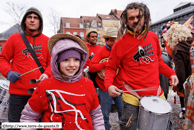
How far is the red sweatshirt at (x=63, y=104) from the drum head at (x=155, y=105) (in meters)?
0.72

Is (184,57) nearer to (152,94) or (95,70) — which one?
(152,94)

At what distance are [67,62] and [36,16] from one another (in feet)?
4.45

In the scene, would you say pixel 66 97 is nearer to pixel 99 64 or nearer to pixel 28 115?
pixel 28 115

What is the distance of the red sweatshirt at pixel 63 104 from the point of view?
136cm

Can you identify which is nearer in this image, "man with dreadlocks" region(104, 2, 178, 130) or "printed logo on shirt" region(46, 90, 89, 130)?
"printed logo on shirt" region(46, 90, 89, 130)

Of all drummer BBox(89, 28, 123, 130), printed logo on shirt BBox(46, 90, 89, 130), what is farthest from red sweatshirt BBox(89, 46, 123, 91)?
printed logo on shirt BBox(46, 90, 89, 130)

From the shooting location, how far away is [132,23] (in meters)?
2.01

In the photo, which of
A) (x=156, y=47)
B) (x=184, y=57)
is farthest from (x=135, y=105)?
(x=184, y=57)

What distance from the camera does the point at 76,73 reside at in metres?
1.64

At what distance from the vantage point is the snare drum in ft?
5.46

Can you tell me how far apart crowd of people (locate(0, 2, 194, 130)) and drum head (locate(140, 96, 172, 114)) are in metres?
0.12

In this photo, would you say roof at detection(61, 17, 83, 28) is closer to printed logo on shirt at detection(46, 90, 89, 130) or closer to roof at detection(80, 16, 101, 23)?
roof at detection(80, 16, 101, 23)

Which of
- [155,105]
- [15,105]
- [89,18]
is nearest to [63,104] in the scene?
[155,105]

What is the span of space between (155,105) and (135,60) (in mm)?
623
